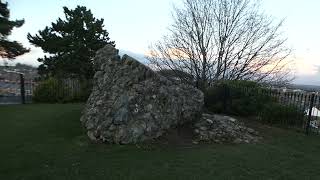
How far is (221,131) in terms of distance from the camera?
34.1 feet

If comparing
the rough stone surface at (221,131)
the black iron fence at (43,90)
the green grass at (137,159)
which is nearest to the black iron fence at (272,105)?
the green grass at (137,159)

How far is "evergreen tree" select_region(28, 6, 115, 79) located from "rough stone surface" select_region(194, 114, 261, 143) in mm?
15360

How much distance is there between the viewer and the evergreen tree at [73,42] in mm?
25078

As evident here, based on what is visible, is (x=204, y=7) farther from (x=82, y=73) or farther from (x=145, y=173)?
(x=145, y=173)

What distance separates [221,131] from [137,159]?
3432 millimetres

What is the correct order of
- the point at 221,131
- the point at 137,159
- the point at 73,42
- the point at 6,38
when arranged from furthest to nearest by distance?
the point at 73,42
the point at 6,38
the point at 221,131
the point at 137,159

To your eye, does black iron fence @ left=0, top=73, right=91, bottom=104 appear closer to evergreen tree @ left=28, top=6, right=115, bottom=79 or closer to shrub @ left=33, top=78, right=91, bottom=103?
shrub @ left=33, top=78, right=91, bottom=103

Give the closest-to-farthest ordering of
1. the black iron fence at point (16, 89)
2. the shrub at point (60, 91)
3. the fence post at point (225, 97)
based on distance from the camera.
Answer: the fence post at point (225, 97)
the black iron fence at point (16, 89)
the shrub at point (60, 91)

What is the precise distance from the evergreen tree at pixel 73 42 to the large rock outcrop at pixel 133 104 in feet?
47.6

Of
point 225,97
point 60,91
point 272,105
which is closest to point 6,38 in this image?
point 60,91

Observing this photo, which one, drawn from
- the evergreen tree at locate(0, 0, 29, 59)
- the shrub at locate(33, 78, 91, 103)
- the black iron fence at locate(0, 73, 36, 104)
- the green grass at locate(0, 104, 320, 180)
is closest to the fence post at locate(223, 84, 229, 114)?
the green grass at locate(0, 104, 320, 180)

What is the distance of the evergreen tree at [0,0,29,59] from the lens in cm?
1848

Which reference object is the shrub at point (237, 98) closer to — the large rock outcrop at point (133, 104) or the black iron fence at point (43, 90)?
the large rock outcrop at point (133, 104)

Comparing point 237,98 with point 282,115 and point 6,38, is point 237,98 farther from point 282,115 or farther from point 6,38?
point 6,38
